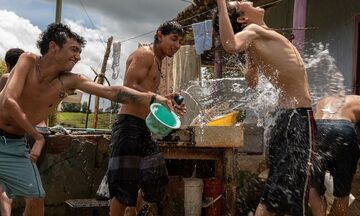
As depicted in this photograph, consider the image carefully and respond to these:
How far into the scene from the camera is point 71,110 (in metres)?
30.0

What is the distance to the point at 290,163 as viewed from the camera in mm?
3264

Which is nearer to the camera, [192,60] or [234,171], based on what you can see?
[234,171]

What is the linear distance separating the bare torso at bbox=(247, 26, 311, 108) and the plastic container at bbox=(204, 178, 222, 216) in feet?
7.35

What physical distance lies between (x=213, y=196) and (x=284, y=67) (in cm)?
245

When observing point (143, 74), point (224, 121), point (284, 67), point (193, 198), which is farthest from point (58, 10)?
point (284, 67)

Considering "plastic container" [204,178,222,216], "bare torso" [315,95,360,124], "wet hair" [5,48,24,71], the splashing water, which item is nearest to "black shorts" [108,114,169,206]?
"plastic container" [204,178,222,216]

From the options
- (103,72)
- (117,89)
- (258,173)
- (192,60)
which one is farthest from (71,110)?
(117,89)

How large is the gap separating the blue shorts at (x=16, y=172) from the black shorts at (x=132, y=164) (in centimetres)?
68

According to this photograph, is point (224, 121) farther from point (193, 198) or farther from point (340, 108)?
point (340, 108)

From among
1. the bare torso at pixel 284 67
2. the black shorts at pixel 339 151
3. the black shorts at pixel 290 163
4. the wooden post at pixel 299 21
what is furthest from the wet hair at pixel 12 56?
the wooden post at pixel 299 21

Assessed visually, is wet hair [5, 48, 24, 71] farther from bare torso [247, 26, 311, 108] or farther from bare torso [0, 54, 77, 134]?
bare torso [247, 26, 311, 108]

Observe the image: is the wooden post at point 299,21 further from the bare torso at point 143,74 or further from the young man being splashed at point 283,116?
the young man being splashed at point 283,116

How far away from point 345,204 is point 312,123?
1.64 m

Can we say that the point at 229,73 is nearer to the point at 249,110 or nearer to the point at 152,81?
the point at 249,110
